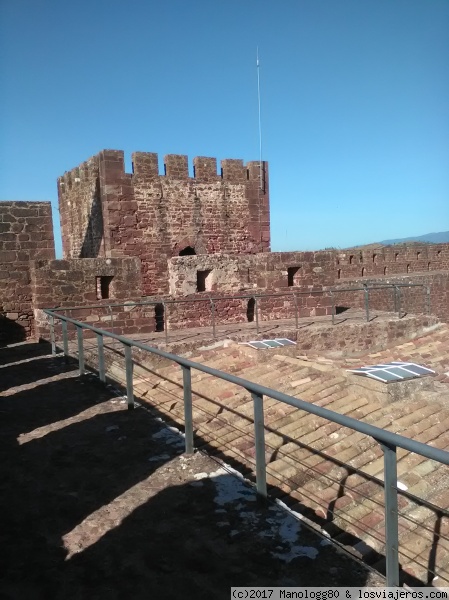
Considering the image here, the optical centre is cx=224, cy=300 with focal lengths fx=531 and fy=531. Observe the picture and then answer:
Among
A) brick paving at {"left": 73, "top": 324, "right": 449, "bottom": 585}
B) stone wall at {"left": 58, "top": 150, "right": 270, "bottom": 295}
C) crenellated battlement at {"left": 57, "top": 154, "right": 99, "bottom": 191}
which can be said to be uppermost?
crenellated battlement at {"left": 57, "top": 154, "right": 99, "bottom": 191}

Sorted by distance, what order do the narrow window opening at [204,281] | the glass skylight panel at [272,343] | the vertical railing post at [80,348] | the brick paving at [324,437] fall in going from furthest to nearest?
the narrow window opening at [204,281] < the glass skylight panel at [272,343] < the vertical railing post at [80,348] < the brick paving at [324,437]

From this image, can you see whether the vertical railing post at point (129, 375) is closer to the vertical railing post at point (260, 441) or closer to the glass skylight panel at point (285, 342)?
the vertical railing post at point (260, 441)

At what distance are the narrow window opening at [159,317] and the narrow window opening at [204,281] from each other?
43.6 inches

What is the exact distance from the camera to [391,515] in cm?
252

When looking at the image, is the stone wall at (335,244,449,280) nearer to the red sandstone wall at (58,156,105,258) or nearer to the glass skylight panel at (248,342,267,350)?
the red sandstone wall at (58,156,105,258)

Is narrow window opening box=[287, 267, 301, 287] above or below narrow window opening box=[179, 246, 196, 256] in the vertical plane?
below

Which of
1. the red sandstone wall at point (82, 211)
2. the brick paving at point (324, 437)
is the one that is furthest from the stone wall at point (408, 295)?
the brick paving at point (324, 437)

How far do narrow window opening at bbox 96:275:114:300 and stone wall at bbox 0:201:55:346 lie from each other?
1233 millimetres

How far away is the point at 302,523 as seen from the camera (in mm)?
3162

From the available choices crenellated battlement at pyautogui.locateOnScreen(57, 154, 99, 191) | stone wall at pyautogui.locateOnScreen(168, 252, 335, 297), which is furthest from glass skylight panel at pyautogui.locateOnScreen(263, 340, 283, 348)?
crenellated battlement at pyautogui.locateOnScreen(57, 154, 99, 191)

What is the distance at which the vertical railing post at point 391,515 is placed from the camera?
2473mm

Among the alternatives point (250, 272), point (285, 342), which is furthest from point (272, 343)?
point (250, 272)

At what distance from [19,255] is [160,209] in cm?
603

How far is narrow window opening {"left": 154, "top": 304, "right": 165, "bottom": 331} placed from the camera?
13.5 m
